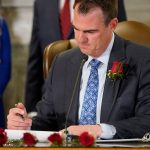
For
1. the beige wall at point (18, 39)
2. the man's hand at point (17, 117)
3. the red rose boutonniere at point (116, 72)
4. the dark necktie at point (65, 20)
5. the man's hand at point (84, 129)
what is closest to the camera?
the man's hand at point (84, 129)

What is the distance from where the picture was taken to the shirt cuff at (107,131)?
2602 mm

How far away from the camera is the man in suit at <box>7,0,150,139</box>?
2.76 m

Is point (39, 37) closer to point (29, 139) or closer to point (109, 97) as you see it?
point (109, 97)

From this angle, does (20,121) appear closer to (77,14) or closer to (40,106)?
(40,106)

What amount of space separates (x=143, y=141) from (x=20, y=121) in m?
0.65

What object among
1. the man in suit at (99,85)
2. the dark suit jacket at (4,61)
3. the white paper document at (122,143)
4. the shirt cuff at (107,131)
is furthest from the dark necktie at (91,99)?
the dark suit jacket at (4,61)

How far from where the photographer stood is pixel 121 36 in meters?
3.39

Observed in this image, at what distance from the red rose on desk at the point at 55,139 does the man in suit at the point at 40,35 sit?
1.95 metres

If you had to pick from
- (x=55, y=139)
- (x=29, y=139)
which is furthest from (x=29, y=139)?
(x=55, y=139)

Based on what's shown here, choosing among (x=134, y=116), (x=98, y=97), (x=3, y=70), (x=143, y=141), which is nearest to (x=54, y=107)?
(x=98, y=97)

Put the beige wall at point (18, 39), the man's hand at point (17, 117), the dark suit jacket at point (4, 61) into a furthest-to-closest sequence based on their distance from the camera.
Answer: the beige wall at point (18, 39) < the dark suit jacket at point (4, 61) < the man's hand at point (17, 117)

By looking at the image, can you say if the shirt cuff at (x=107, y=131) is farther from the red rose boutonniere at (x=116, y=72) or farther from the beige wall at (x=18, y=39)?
the beige wall at (x=18, y=39)

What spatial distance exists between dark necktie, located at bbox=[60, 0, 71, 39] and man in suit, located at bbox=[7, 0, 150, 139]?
1109mm

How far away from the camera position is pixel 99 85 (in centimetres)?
295
